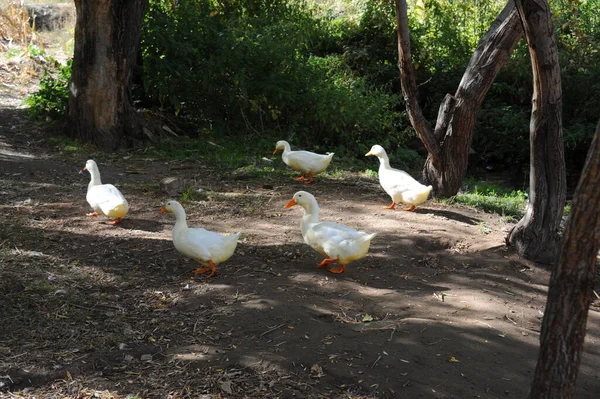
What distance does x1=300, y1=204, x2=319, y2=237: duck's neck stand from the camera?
6.36 meters

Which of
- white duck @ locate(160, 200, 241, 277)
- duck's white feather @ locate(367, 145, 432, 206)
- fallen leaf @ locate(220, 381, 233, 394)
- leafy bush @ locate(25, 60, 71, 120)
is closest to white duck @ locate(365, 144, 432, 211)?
duck's white feather @ locate(367, 145, 432, 206)

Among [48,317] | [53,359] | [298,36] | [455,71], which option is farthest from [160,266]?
[455,71]

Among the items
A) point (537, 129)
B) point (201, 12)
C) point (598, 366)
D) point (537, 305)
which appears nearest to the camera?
point (598, 366)

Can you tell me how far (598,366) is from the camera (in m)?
4.94

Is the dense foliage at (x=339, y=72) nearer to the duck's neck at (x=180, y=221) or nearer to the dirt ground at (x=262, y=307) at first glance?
the dirt ground at (x=262, y=307)

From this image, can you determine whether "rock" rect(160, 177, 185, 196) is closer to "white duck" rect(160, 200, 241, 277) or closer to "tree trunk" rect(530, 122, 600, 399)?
"white duck" rect(160, 200, 241, 277)

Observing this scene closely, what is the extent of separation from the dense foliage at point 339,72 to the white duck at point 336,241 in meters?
5.77

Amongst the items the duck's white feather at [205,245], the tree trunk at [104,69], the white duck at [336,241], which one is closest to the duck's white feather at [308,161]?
the white duck at [336,241]

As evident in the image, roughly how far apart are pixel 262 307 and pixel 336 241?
109 centimetres

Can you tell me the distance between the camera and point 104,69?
415 inches

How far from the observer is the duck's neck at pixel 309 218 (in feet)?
20.9

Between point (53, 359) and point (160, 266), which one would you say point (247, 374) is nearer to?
point (53, 359)

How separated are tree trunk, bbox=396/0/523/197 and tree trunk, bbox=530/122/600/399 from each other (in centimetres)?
499

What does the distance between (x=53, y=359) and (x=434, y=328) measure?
2.72m
